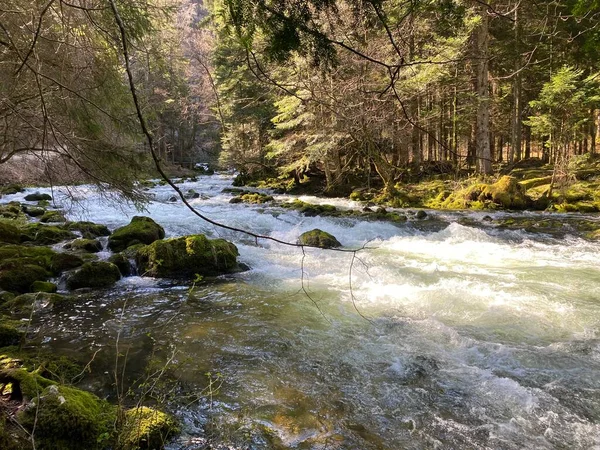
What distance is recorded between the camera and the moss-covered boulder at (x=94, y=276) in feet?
24.7

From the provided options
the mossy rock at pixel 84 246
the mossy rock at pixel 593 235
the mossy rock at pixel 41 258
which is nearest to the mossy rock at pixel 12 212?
the mossy rock at pixel 84 246

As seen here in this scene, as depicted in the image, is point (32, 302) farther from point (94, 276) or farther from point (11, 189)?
point (11, 189)

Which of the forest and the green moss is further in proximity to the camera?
the green moss

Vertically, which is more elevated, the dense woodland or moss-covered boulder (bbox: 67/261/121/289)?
the dense woodland

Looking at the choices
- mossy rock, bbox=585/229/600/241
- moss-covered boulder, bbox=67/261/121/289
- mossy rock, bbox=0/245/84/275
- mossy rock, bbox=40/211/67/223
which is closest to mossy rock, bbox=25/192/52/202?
mossy rock, bbox=40/211/67/223

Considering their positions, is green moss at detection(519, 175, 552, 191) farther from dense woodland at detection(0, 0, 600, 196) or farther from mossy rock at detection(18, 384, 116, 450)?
mossy rock at detection(18, 384, 116, 450)

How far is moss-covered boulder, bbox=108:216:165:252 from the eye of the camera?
1008cm

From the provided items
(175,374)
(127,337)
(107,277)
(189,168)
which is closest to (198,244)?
(107,277)

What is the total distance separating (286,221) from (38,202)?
11.2 meters

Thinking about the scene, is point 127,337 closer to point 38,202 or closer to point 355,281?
point 355,281

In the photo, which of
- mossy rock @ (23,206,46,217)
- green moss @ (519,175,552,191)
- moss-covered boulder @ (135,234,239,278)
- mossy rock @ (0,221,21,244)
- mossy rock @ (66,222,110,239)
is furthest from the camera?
green moss @ (519,175,552,191)

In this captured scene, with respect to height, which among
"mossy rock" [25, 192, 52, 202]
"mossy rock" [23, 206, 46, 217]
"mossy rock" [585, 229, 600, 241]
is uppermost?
"mossy rock" [25, 192, 52, 202]

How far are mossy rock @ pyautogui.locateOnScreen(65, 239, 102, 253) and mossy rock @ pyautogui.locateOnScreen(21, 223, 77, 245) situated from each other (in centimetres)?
95

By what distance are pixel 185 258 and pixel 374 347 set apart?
15.7 feet
